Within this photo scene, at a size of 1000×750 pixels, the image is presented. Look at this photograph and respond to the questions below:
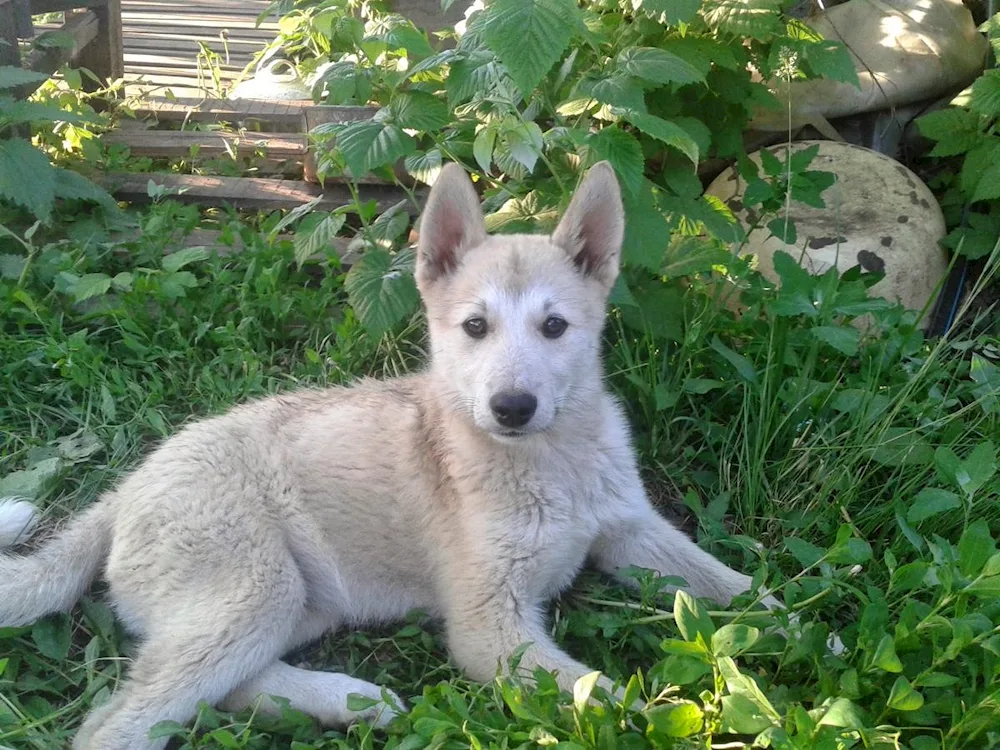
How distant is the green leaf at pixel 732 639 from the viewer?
1907 millimetres

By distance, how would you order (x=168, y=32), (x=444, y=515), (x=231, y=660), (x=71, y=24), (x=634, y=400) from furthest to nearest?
(x=168, y=32), (x=71, y=24), (x=634, y=400), (x=444, y=515), (x=231, y=660)

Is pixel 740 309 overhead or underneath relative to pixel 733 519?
overhead

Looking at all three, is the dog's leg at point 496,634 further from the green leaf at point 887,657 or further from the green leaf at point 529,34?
the green leaf at point 529,34

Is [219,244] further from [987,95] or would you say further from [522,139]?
[987,95]

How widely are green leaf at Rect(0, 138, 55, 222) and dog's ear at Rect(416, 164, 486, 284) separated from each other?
2.16 m

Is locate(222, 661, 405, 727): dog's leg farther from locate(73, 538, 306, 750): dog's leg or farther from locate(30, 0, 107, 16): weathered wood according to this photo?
locate(30, 0, 107, 16): weathered wood

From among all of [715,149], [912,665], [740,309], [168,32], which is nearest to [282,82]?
[168,32]

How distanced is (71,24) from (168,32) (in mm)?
2372

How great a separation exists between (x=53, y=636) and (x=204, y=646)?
621 millimetres

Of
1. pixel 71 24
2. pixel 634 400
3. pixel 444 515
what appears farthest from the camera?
pixel 71 24

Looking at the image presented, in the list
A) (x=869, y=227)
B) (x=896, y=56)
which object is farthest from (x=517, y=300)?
(x=896, y=56)

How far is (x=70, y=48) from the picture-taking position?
549cm

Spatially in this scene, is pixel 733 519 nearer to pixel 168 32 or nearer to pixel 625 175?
pixel 625 175

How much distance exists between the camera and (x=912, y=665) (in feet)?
7.13
